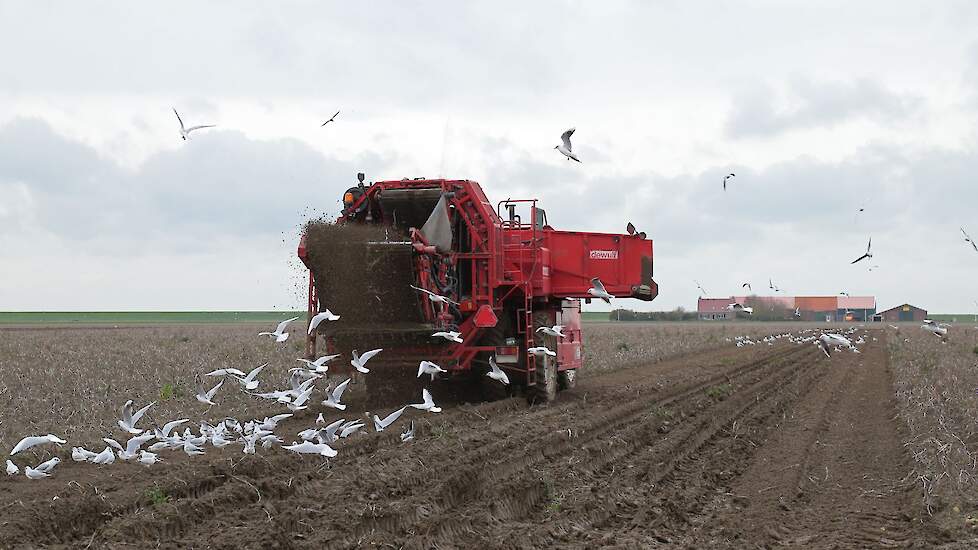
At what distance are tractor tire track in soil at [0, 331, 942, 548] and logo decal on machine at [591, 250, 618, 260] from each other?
3.45 metres

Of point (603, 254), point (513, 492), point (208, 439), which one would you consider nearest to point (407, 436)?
point (208, 439)

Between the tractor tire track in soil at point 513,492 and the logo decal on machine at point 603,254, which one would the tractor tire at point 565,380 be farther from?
the tractor tire track in soil at point 513,492

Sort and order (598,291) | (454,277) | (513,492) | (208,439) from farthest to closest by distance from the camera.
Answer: (598,291), (454,277), (208,439), (513,492)

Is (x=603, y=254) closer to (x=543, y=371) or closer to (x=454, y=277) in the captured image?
(x=543, y=371)

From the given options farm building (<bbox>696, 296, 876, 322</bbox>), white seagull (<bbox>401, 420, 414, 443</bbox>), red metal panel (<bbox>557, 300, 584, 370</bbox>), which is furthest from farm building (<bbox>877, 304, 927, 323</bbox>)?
white seagull (<bbox>401, 420, 414, 443</bbox>)

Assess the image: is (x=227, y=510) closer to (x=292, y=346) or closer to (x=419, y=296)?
(x=419, y=296)

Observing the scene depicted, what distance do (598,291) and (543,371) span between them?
1.66m

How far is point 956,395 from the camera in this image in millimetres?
17297

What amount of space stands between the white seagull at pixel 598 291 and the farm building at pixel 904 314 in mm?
93452

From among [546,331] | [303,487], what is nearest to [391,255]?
[546,331]

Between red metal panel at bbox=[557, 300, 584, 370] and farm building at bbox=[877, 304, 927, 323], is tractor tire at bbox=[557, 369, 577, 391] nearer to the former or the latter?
red metal panel at bbox=[557, 300, 584, 370]

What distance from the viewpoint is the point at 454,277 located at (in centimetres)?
1489

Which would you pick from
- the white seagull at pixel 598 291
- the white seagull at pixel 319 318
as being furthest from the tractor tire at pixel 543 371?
the white seagull at pixel 319 318

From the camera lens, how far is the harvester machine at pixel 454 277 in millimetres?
13734
